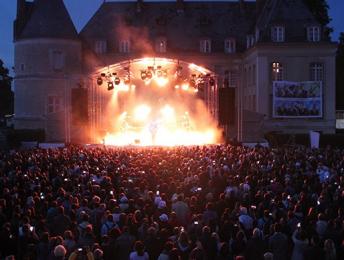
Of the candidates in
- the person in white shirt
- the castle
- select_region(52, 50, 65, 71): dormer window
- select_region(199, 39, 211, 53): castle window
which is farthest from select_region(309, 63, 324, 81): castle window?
the person in white shirt

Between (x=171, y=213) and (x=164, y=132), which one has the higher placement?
(x=164, y=132)

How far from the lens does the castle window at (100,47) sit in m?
58.2

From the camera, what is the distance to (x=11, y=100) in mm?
86562

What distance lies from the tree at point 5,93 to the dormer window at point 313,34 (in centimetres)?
4571

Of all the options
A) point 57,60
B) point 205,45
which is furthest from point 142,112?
point 205,45

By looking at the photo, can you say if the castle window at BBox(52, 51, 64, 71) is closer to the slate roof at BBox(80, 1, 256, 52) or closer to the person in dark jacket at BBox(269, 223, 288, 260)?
the slate roof at BBox(80, 1, 256, 52)

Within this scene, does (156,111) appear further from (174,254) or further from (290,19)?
(174,254)

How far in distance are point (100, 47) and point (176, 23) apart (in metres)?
7.76

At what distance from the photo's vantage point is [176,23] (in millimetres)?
60125

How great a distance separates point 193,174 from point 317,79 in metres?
33.5

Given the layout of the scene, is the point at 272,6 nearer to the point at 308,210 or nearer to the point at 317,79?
the point at 317,79

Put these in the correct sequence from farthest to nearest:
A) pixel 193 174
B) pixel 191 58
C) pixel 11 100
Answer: pixel 11 100 → pixel 191 58 → pixel 193 174

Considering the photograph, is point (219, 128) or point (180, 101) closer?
point (219, 128)

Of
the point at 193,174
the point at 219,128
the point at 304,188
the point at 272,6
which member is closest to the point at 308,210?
the point at 304,188
